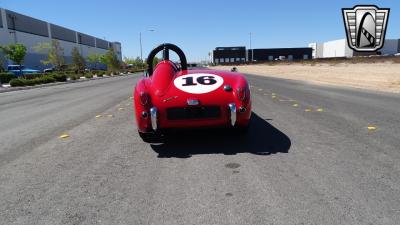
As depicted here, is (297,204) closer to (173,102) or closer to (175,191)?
(175,191)

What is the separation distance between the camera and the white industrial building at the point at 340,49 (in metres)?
108

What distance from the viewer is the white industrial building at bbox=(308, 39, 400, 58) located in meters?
108

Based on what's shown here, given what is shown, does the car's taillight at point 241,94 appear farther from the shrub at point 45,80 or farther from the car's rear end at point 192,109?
the shrub at point 45,80

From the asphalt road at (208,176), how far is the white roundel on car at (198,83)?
904 mm

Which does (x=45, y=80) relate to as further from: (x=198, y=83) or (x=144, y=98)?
(x=198, y=83)

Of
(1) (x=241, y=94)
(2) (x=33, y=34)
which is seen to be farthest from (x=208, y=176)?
(2) (x=33, y=34)

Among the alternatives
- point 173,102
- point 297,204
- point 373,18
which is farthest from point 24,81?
point 297,204

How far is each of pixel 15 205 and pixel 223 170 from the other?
224cm

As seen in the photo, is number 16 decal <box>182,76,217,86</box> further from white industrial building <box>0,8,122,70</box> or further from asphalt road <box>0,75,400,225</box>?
white industrial building <box>0,8,122,70</box>

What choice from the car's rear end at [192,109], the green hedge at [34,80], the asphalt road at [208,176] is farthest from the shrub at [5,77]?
the car's rear end at [192,109]

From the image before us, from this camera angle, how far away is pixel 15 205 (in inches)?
129

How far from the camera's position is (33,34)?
246 ft

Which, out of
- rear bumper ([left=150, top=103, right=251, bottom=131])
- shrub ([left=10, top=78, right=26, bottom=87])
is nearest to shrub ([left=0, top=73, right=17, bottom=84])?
shrub ([left=10, top=78, right=26, bottom=87])

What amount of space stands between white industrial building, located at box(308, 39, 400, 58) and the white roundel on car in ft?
345
